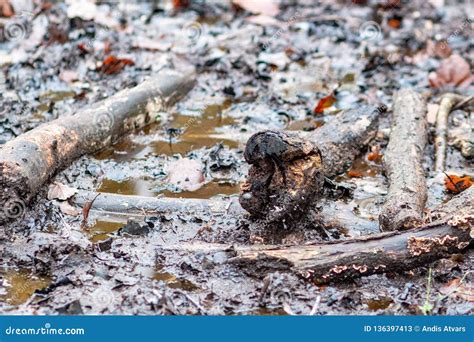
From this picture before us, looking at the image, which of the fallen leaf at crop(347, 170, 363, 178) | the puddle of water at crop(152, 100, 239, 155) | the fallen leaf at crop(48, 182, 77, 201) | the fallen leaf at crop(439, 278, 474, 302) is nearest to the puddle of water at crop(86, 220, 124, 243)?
the fallen leaf at crop(48, 182, 77, 201)

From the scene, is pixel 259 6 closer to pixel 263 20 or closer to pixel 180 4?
pixel 263 20

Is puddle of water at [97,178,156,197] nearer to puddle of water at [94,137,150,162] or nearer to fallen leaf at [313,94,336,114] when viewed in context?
puddle of water at [94,137,150,162]

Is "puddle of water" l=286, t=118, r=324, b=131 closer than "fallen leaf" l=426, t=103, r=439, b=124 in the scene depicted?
Yes

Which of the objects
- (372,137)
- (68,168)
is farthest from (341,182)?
(68,168)

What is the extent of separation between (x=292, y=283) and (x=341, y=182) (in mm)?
1664

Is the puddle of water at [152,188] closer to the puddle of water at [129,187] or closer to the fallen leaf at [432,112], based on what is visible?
the puddle of water at [129,187]

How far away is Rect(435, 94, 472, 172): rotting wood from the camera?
594cm

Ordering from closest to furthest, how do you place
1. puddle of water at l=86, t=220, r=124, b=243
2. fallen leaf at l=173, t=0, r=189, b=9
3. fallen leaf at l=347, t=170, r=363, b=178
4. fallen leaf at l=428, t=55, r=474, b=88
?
puddle of water at l=86, t=220, r=124, b=243 < fallen leaf at l=347, t=170, r=363, b=178 < fallen leaf at l=428, t=55, r=474, b=88 < fallen leaf at l=173, t=0, r=189, b=9

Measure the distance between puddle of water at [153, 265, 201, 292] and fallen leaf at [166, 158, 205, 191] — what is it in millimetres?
1339

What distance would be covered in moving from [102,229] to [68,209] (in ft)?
1.15

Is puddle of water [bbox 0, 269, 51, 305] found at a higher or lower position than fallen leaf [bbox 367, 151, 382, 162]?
lower

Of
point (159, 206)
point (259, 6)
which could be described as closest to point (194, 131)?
point (159, 206)

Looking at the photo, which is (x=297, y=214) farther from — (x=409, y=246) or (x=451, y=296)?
(x=451, y=296)

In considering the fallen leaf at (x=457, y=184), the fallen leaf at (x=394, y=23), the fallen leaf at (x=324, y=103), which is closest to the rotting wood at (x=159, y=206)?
the fallen leaf at (x=457, y=184)
